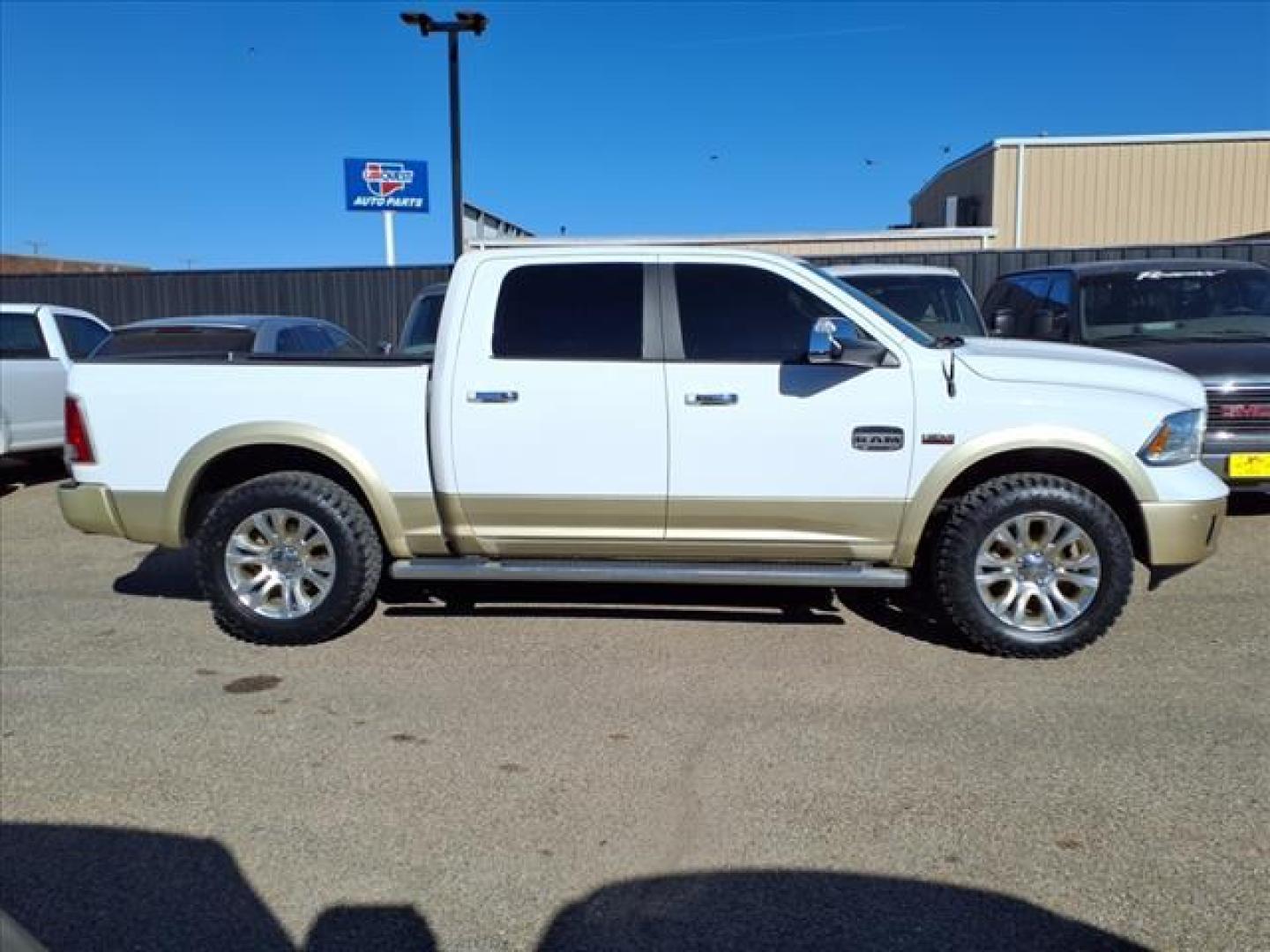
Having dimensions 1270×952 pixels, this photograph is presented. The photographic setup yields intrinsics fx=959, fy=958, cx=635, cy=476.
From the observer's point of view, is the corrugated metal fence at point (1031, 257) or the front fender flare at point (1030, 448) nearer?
the front fender flare at point (1030, 448)

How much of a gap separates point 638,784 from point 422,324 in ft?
21.8

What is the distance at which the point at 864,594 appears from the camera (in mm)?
5617

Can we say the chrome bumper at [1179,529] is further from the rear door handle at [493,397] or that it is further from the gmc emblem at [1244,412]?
the rear door handle at [493,397]

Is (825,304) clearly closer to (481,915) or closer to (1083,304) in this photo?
(481,915)

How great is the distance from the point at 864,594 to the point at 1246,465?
9.03 ft

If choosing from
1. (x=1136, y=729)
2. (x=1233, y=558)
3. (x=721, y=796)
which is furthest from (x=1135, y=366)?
(x=721, y=796)

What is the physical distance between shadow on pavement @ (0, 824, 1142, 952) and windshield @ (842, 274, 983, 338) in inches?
253

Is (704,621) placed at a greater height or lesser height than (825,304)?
lesser

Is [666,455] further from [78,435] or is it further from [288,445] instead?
[78,435]

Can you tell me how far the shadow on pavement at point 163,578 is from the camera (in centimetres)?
600

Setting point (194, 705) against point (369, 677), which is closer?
point (194, 705)

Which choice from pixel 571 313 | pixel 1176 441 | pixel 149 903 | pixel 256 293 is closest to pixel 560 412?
pixel 571 313

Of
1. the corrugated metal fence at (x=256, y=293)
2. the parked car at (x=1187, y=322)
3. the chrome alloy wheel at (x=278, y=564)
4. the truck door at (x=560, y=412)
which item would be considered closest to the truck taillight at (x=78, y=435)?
the chrome alloy wheel at (x=278, y=564)

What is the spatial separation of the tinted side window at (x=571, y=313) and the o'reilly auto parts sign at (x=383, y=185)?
14939 mm
